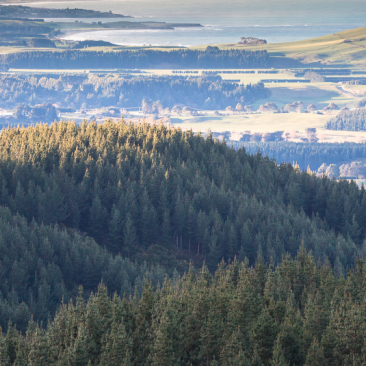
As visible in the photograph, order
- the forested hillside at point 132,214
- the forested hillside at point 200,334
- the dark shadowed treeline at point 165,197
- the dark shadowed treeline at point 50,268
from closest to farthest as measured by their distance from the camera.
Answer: the forested hillside at point 200,334
the dark shadowed treeline at point 50,268
the forested hillside at point 132,214
the dark shadowed treeline at point 165,197

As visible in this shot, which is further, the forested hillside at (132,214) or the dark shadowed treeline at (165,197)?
the dark shadowed treeline at (165,197)

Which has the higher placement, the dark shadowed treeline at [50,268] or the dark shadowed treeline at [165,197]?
the dark shadowed treeline at [165,197]

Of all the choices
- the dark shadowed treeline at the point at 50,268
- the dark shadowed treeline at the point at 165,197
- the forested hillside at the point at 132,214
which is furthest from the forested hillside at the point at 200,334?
the dark shadowed treeline at the point at 165,197

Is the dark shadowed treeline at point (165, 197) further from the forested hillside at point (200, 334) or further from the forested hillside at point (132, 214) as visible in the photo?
the forested hillside at point (200, 334)

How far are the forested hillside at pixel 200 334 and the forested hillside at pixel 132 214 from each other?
1339 inches

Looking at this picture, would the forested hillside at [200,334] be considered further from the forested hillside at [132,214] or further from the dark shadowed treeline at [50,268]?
the forested hillside at [132,214]

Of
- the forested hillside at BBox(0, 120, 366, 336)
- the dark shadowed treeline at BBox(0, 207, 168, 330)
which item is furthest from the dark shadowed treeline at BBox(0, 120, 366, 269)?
the dark shadowed treeline at BBox(0, 207, 168, 330)

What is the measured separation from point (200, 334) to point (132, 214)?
81868 mm

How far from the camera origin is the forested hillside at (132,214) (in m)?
120

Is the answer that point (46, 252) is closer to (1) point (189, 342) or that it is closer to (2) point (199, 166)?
(1) point (189, 342)

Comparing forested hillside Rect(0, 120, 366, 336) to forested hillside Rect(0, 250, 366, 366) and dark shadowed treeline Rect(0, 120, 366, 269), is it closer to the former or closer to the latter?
dark shadowed treeline Rect(0, 120, 366, 269)

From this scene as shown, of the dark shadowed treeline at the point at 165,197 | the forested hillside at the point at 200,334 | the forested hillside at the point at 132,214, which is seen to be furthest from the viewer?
the dark shadowed treeline at the point at 165,197

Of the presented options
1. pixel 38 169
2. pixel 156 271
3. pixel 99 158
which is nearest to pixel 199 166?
pixel 99 158

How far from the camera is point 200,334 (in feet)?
221
